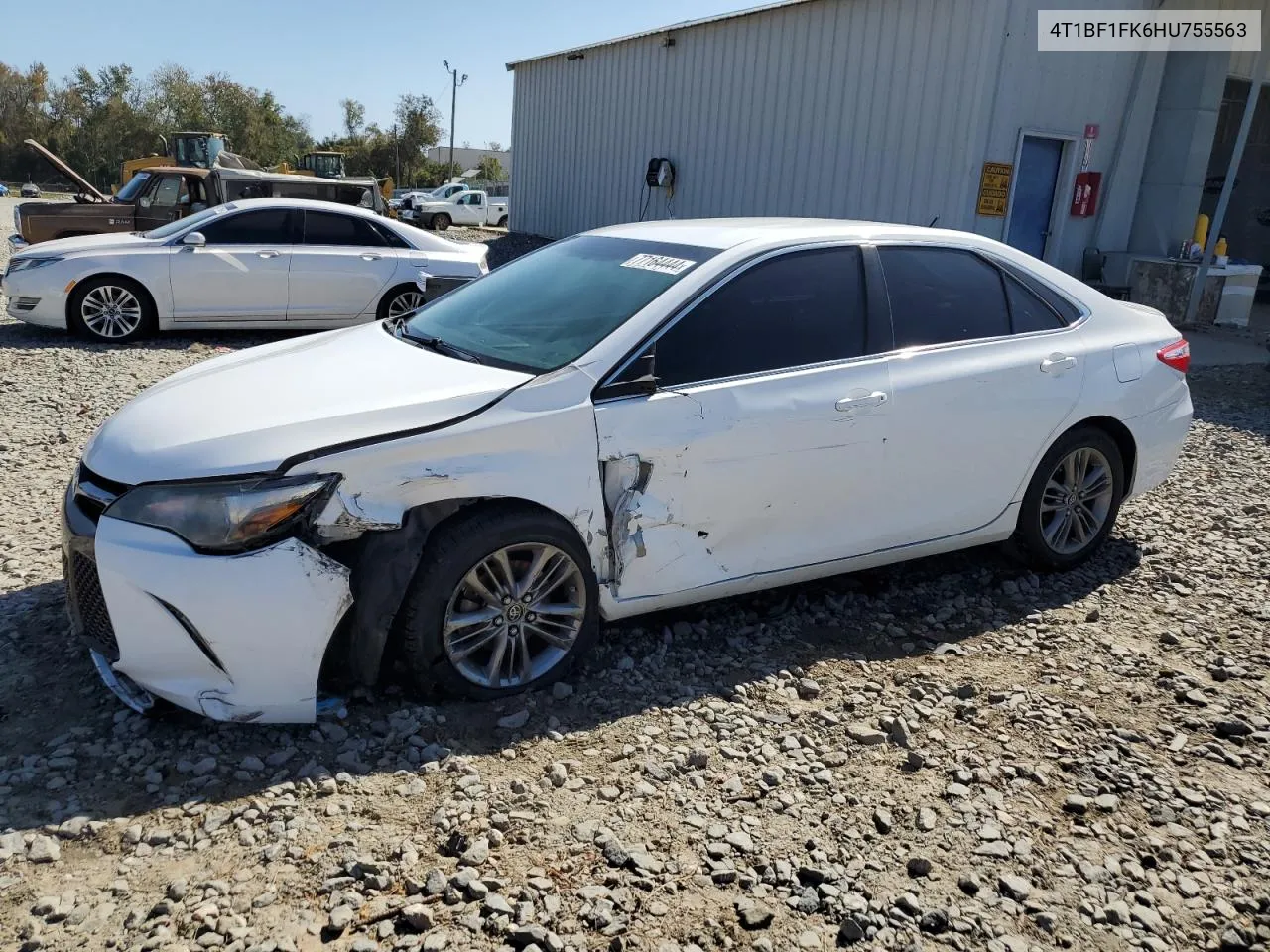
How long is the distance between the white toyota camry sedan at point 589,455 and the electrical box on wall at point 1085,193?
9747 millimetres

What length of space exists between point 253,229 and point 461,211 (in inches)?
937

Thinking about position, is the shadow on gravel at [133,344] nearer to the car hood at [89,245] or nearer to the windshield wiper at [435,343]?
the car hood at [89,245]

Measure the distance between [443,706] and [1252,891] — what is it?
→ 8.08 ft

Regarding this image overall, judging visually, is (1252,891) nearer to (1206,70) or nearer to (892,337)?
(892,337)

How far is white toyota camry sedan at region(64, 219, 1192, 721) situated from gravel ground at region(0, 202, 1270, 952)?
0.27 metres

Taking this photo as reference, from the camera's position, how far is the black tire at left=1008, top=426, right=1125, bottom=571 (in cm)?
461

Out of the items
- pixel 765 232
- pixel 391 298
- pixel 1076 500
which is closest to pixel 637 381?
pixel 765 232

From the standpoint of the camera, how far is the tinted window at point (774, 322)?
370 centimetres

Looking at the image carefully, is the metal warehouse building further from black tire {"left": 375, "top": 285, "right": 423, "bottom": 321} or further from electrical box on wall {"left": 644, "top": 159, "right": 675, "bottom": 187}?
black tire {"left": 375, "top": 285, "right": 423, "bottom": 321}

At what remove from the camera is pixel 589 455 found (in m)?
3.43

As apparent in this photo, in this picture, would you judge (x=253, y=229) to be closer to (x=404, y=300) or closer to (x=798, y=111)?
(x=404, y=300)

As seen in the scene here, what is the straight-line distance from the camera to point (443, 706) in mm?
3422

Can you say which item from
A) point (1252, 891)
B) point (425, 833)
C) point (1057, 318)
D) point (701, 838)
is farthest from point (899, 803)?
point (1057, 318)

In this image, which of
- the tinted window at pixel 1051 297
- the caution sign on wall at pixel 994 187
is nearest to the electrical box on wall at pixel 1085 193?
Answer: the caution sign on wall at pixel 994 187
